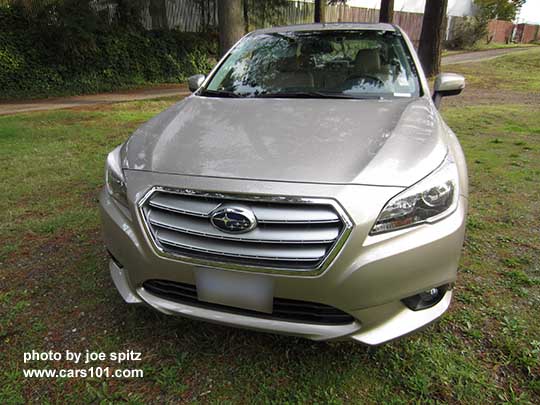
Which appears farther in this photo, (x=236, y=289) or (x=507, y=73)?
(x=507, y=73)

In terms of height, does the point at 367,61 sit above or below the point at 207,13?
below

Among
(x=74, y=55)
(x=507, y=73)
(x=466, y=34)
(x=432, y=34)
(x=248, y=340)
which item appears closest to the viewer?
(x=248, y=340)

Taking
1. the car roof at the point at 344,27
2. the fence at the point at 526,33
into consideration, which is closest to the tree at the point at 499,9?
the fence at the point at 526,33

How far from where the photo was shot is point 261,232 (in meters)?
1.59

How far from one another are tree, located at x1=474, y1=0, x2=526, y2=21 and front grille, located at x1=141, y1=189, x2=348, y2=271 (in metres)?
35.5

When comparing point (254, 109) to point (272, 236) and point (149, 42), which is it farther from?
point (149, 42)

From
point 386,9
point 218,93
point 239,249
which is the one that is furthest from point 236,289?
point 386,9

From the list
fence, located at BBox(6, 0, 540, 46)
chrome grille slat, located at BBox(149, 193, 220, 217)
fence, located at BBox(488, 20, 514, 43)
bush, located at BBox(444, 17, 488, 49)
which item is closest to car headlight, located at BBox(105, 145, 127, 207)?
chrome grille slat, located at BBox(149, 193, 220, 217)

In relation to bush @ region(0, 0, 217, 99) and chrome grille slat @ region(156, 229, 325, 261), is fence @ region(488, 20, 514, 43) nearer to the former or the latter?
bush @ region(0, 0, 217, 99)

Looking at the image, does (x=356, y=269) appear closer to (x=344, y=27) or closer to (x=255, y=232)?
(x=255, y=232)

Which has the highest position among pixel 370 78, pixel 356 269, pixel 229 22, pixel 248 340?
pixel 229 22

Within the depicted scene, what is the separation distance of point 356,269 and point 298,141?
0.70 metres

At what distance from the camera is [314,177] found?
163 centimetres

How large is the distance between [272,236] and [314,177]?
0.29 m
